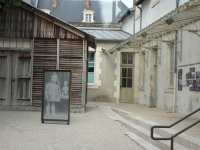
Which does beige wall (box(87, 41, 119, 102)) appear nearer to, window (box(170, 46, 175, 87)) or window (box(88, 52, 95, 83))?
window (box(88, 52, 95, 83))

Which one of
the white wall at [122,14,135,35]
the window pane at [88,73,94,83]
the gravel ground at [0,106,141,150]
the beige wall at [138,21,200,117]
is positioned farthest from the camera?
the white wall at [122,14,135,35]

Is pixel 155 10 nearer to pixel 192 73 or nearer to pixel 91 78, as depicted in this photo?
pixel 192 73

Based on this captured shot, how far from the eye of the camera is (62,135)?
24.5 ft

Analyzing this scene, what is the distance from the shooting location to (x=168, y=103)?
44.9ft

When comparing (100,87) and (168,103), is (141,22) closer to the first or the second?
(100,87)

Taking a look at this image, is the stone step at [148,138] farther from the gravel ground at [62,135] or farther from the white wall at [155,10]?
the white wall at [155,10]

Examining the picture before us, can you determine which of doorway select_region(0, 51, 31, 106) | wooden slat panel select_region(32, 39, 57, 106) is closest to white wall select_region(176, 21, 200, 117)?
wooden slat panel select_region(32, 39, 57, 106)

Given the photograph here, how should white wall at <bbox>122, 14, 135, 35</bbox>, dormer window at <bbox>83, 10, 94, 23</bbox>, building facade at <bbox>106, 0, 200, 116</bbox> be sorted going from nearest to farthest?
building facade at <bbox>106, 0, 200, 116</bbox> < white wall at <bbox>122, 14, 135, 35</bbox> < dormer window at <bbox>83, 10, 94, 23</bbox>

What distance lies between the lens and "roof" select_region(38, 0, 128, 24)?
3534 centimetres

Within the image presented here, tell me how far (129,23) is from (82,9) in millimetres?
15448

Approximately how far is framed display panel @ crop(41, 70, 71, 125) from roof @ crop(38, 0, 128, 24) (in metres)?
25.9

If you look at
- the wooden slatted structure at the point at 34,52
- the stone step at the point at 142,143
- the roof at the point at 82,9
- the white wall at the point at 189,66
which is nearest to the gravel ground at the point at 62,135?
the stone step at the point at 142,143

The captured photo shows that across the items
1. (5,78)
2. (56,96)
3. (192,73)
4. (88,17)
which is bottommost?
(56,96)

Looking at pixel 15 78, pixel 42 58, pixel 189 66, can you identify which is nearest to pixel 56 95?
pixel 42 58
